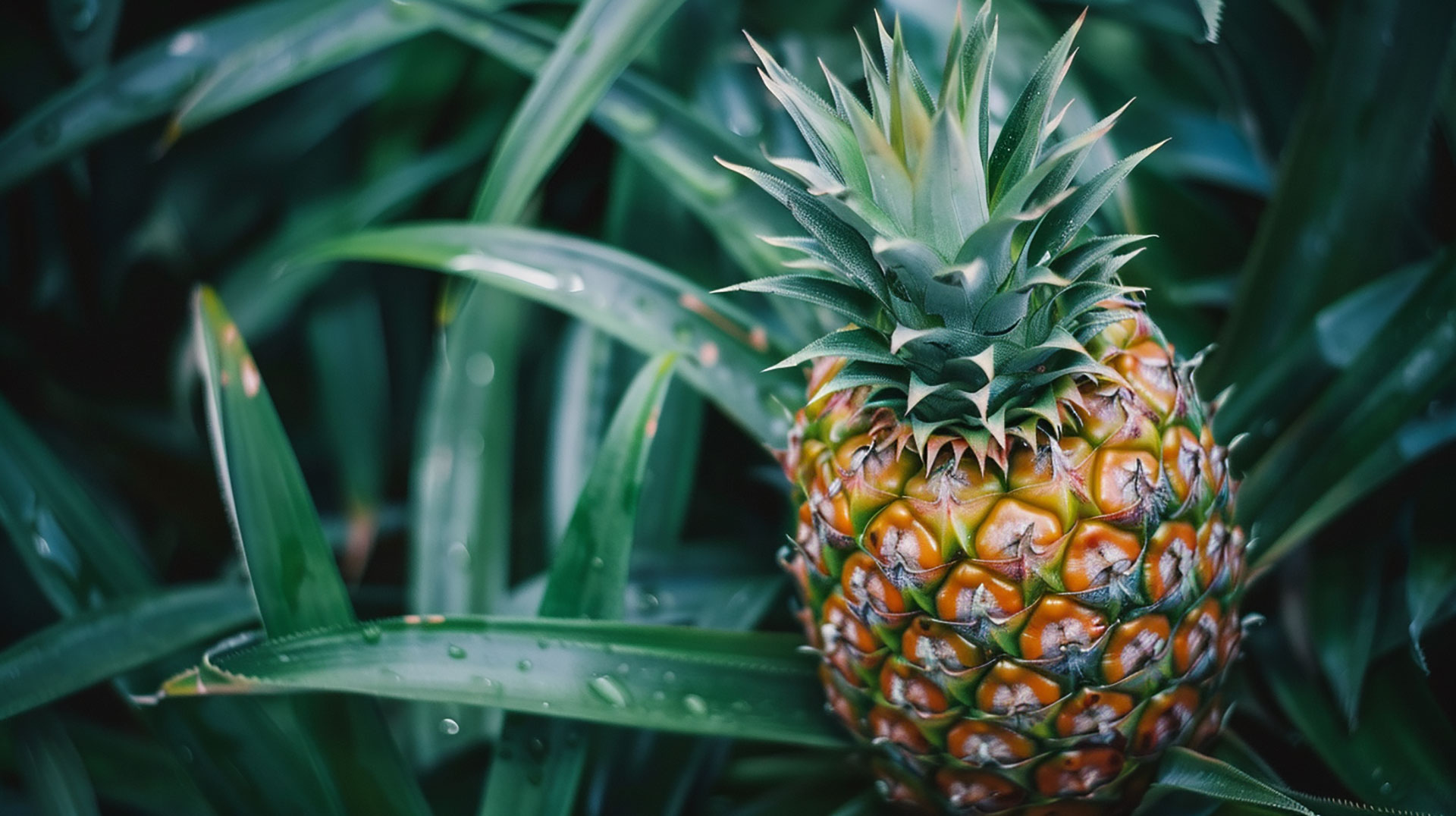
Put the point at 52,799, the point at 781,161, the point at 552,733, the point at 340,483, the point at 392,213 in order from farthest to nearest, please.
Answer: the point at 340,483 → the point at 392,213 → the point at 52,799 → the point at 552,733 → the point at 781,161

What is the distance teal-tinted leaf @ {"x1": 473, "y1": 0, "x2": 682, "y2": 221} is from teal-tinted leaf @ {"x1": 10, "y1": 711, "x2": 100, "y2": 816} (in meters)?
0.77

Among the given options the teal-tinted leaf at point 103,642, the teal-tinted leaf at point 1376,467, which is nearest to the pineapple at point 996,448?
the teal-tinted leaf at point 1376,467

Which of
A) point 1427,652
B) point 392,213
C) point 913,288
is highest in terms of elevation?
point 392,213

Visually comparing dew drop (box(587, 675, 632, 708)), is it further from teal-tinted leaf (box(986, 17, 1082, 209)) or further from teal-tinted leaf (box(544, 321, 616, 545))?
teal-tinted leaf (box(986, 17, 1082, 209))

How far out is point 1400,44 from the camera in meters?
0.89

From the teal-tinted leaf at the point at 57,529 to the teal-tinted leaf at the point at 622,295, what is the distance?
42cm

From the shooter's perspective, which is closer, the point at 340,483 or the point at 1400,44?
the point at 1400,44

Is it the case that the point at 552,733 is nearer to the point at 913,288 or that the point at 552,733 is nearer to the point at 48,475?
the point at 913,288

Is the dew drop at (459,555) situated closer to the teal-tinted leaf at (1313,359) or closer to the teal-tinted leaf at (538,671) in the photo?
the teal-tinted leaf at (538,671)

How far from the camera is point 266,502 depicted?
84cm

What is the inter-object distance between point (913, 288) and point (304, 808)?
30.5 inches

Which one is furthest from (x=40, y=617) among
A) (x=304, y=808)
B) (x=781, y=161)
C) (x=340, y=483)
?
(x=781, y=161)

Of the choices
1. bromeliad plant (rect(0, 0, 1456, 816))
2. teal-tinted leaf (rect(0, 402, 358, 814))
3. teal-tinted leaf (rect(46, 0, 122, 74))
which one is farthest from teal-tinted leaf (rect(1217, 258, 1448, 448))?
teal-tinted leaf (rect(46, 0, 122, 74))

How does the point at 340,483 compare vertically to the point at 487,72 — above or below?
below
